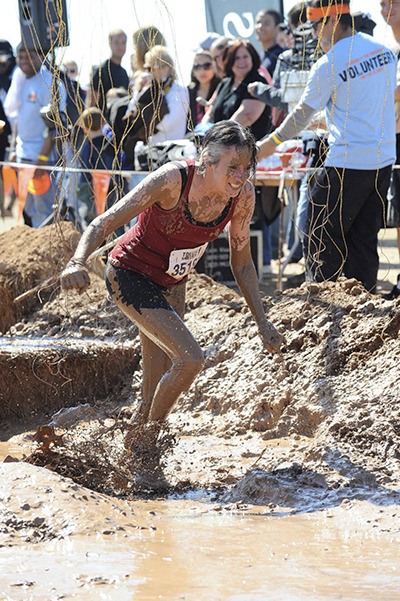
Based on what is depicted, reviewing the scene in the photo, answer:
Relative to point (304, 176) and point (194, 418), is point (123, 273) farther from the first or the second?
point (304, 176)

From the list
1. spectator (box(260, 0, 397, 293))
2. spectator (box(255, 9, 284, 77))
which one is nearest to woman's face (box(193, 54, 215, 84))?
spectator (box(255, 9, 284, 77))

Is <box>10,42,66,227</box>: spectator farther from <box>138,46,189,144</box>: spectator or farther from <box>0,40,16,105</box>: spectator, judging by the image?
<box>138,46,189,144</box>: spectator

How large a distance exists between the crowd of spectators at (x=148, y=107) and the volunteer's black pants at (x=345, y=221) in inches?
9.6

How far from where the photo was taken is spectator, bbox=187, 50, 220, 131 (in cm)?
1099

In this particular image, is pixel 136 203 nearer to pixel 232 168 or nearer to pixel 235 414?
pixel 232 168

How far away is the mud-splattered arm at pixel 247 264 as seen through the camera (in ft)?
18.5

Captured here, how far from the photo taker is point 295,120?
23.9 feet

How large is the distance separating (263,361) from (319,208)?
121 cm

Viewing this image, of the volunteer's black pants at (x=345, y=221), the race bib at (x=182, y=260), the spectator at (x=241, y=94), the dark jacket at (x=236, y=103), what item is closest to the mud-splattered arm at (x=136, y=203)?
the race bib at (x=182, y=260)

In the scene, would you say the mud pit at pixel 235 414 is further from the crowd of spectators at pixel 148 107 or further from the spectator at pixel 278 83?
the spectator at pixel 278 83

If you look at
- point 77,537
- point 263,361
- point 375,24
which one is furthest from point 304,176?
point 77,537

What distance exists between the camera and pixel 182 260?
5570 mm

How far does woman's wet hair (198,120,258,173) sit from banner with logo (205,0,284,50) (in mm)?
7150

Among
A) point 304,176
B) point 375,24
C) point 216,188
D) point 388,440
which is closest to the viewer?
point 216,188
